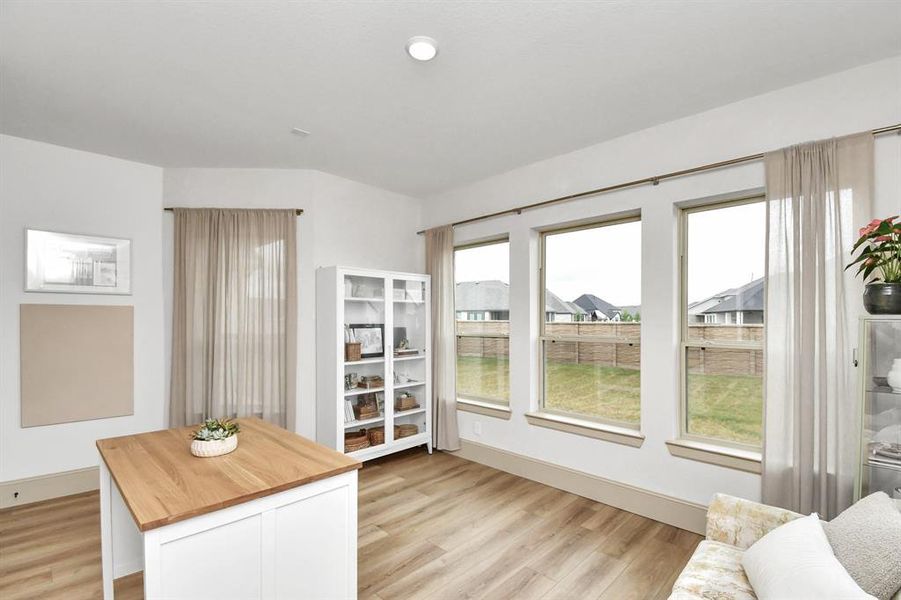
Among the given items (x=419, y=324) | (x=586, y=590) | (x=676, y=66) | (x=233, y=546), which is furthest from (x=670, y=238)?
(x=233, y=546)

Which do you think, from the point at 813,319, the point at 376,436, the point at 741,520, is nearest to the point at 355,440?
the point at 376,436

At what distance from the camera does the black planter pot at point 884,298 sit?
1.82m

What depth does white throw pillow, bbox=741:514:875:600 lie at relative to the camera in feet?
4.02

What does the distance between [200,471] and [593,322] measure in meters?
2.87

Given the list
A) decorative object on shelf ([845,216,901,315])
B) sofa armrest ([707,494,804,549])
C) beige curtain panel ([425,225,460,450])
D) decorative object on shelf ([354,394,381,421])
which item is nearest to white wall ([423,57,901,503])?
beige curtain panel ([425,225,460,450])

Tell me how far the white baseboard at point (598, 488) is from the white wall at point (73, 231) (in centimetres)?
297

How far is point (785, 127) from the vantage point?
248cm

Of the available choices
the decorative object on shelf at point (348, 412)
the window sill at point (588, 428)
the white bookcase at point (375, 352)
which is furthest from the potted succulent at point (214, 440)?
the window sill at point (588, 428)

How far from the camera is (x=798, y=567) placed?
1.35 meters

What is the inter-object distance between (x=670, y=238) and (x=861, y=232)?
3.23 ft

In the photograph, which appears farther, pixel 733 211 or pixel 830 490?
pixel 733 211

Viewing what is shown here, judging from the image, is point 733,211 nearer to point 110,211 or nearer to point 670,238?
point 670,238

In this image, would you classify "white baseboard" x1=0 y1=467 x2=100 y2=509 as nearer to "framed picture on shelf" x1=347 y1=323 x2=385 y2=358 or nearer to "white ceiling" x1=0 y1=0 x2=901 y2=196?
"framed picture on shelf" x1=347 y1=323 x2=385 y2=358

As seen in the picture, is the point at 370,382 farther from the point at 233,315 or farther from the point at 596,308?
the point at 596,308
